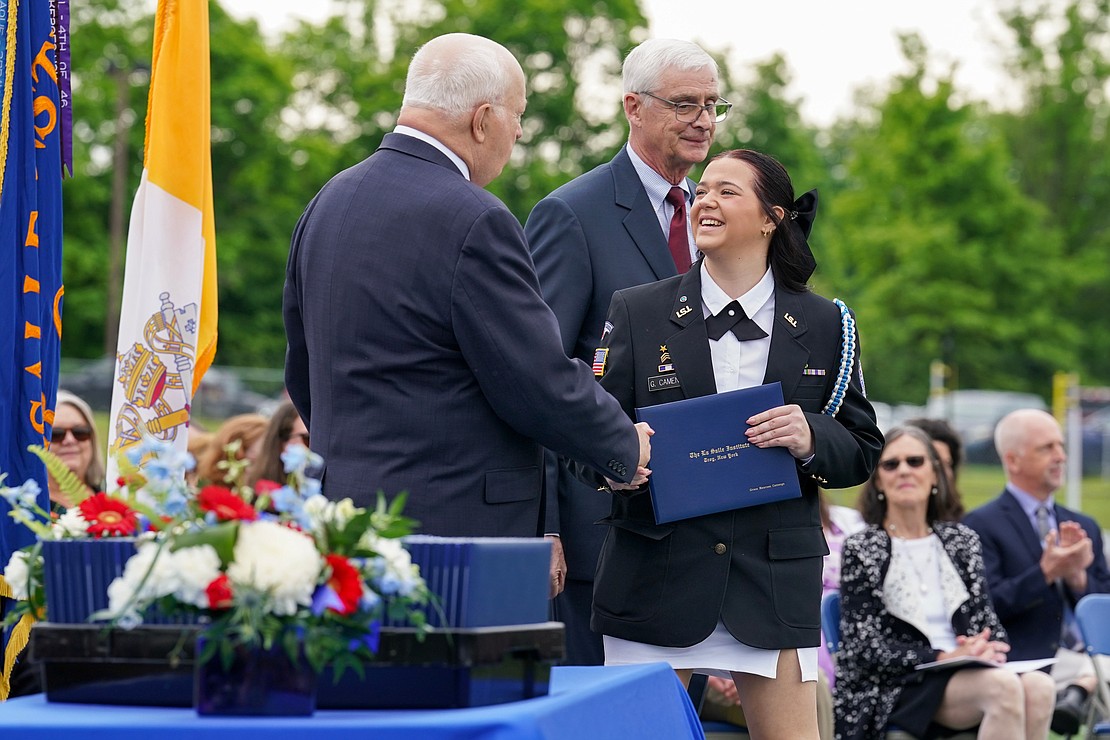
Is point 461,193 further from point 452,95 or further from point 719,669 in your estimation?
point 719,669

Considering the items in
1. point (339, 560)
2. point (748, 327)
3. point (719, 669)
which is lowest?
point (719, 669)

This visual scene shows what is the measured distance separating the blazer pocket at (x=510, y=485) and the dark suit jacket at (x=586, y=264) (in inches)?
27.8

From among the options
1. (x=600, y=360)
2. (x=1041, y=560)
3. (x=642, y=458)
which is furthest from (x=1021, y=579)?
(x=642, y=458)

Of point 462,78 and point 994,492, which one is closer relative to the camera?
point 462,78

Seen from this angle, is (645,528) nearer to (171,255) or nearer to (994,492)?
(171,255)

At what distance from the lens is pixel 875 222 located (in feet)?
120

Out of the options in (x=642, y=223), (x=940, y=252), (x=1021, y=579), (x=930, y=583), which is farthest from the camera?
(x=940, y=252)

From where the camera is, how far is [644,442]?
3.73 meters

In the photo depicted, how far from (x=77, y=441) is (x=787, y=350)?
11.8 ft

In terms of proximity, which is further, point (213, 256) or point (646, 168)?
point (213, 256)

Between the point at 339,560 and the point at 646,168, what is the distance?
8.51ft

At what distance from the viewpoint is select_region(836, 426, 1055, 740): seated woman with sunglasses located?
20.5 ft

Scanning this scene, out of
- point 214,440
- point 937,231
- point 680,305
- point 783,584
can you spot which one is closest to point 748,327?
point 680,305

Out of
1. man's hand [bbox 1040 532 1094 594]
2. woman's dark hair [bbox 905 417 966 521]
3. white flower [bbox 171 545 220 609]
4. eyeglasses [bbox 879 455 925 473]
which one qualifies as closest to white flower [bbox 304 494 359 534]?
white flower [bbox 171 545 220 609]
